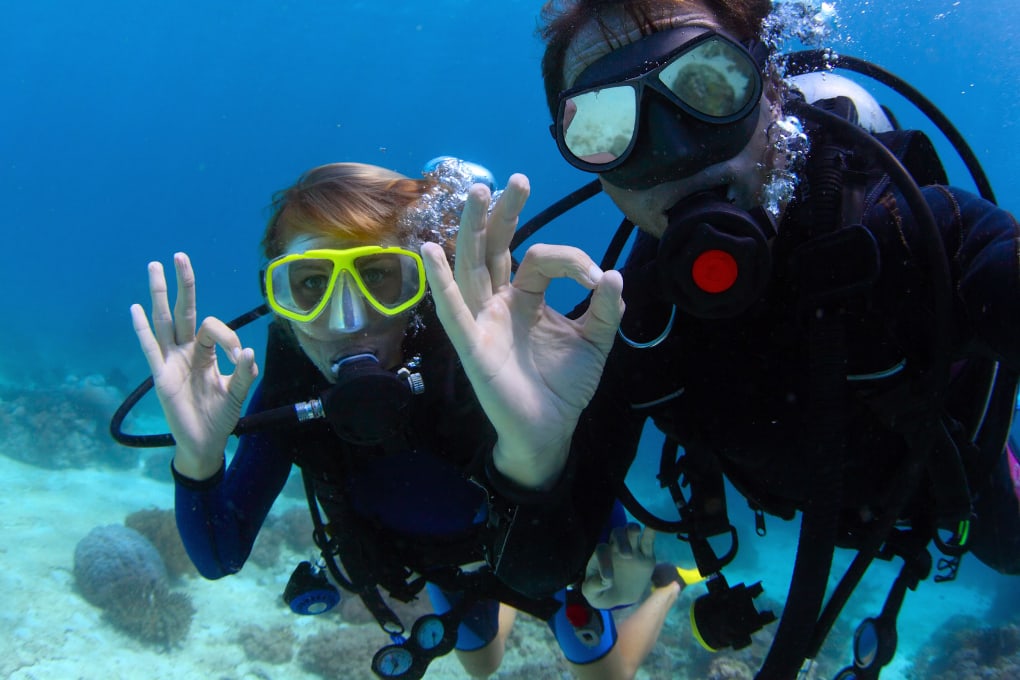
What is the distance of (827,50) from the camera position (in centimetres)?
271

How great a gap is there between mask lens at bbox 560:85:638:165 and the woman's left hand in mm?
612

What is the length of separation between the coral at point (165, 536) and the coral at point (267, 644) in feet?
6.72

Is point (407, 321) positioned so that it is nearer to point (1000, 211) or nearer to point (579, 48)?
point (579, 48)

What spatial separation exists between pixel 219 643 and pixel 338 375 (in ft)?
23.4

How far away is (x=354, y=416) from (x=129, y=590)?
7333 mm

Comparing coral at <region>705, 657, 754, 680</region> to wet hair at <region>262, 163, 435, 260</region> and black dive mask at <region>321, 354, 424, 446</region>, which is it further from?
wet hair at <region>262, 163, 435, 260</region>

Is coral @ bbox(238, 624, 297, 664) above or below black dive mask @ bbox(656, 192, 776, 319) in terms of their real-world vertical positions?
below

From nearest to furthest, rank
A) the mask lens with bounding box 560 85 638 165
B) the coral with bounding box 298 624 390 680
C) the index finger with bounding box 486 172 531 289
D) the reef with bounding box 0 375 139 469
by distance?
the index finger with bounding box 486 172 531 289 < the mask lens with bounding box 560 85 638 165 < the coral with bounding box 298 624 390 680 < the reef with bounding box 0 375 139 469

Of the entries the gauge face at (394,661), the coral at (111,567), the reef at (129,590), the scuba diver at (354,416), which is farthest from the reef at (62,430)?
the gauge face at (394,661)

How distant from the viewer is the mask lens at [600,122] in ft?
6.84

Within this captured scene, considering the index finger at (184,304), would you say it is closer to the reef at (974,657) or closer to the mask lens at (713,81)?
the mask lens at (713,81)

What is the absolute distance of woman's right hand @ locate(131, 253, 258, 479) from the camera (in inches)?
94.4

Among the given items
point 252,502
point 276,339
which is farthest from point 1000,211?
point 252,502

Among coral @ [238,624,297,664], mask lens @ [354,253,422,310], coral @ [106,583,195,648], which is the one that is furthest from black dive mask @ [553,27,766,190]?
coral @ [106,583,195,648]
